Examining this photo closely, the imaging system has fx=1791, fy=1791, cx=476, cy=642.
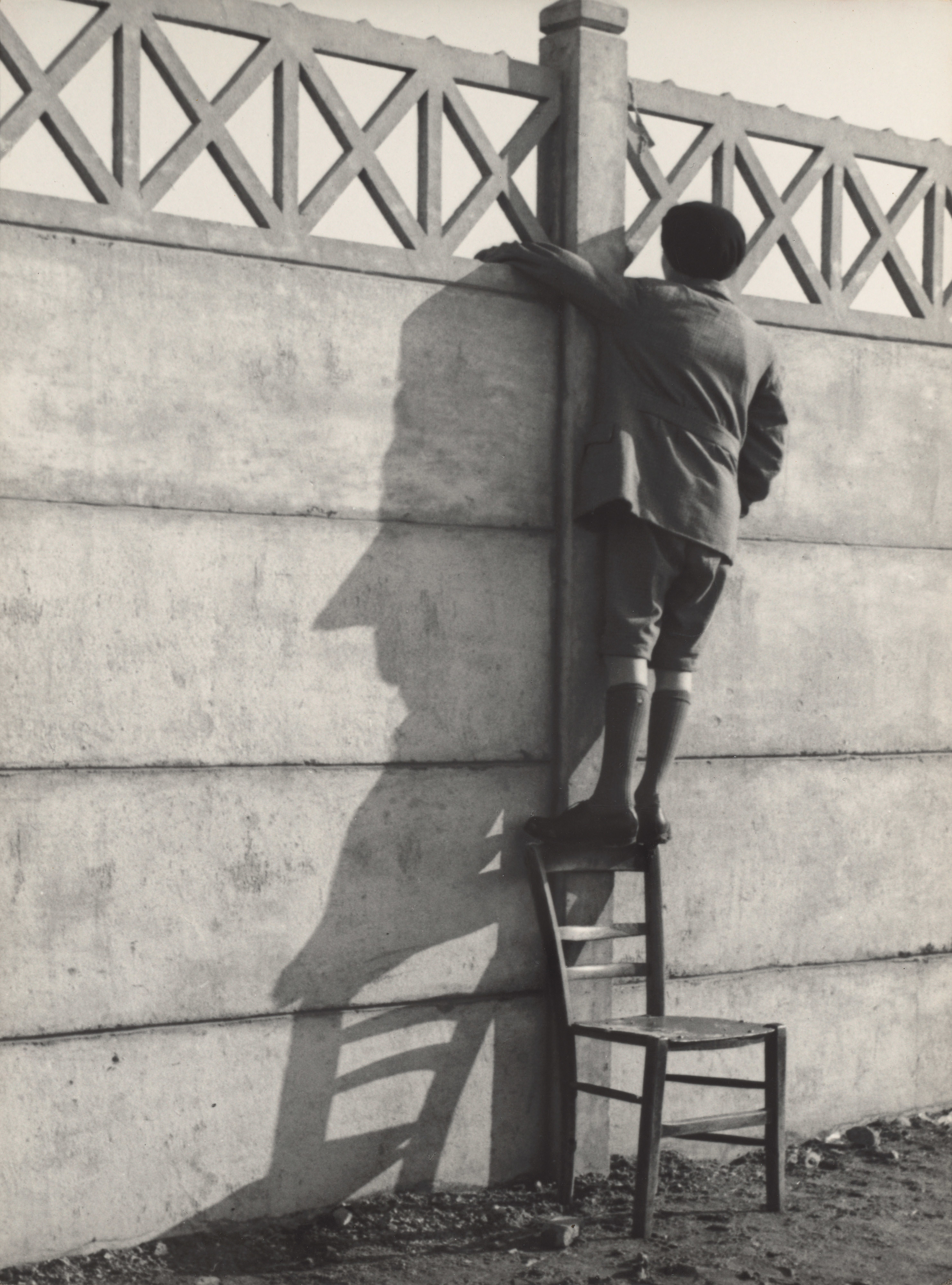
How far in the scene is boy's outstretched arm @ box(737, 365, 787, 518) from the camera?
5.48m

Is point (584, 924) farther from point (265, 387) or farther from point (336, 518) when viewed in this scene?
point (265, 387)

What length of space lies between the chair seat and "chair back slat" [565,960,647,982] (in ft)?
0.42

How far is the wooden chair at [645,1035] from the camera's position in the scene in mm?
4867

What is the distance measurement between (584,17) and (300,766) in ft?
7.75

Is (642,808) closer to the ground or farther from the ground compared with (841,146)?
closer to the ground

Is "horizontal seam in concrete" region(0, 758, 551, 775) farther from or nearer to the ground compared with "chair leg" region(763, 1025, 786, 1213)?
farther from the ground

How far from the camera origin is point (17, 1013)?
448cm

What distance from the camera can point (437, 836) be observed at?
512 cm

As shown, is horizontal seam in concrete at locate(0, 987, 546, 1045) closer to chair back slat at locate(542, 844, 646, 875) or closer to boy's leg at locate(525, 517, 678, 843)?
chair back slat at locate(542, 844, 646, 875)

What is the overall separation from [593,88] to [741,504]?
135 cm

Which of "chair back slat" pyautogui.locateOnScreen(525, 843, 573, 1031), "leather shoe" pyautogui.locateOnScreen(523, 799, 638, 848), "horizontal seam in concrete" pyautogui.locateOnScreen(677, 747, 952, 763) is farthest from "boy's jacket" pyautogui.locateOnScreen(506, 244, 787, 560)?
"chair back slat" pyautogui.locateOnScreen(525, 843, 573, 1031)

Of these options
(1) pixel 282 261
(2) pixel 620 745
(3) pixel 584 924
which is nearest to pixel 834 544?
(2) pixel 620 745

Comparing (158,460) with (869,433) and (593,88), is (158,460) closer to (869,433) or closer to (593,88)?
(593,88)

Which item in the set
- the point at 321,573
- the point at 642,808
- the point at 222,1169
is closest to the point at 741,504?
the point at 642,808
